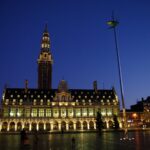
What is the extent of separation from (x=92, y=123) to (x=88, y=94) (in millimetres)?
16951

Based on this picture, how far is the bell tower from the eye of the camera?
453 ft

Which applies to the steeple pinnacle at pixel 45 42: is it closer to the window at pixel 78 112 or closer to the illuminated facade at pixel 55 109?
the illuminated facade at pixel 55 109

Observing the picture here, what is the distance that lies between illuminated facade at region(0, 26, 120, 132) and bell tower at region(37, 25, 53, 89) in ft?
46.7

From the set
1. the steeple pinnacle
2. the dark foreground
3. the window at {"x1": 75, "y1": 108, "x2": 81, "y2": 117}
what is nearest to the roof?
the window at {"x1": 75, "y1": 108, "x2": 81, "y2": 117}

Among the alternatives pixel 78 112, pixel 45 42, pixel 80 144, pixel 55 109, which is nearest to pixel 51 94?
pixel 55 109

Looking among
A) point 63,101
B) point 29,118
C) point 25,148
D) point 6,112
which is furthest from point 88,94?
point 25,148

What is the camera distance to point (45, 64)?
142875 millimetres

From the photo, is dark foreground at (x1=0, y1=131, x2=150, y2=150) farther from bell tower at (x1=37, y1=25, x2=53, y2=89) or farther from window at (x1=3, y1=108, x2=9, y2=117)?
bell tower at (x1=37, y1=25, x2=53, y2=89)

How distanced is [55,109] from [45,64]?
Result: 3585 centimetres

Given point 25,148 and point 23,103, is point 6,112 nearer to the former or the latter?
point 23,103

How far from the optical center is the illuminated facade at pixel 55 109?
111750 mm

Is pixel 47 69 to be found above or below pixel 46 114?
above

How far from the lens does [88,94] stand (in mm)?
128375

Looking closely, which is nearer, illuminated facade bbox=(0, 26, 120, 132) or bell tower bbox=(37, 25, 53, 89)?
illuminated facade bbox=(0, 26, 120, 132)
